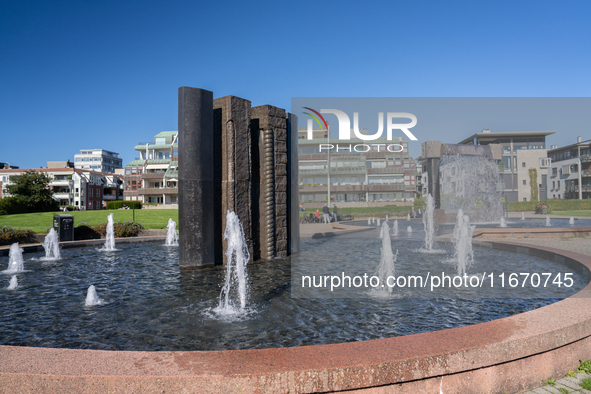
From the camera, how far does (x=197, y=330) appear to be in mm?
→ 4652

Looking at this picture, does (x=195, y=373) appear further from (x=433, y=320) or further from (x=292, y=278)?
(x=292, y=278)

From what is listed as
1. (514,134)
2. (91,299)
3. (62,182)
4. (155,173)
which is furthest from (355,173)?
(91,299)

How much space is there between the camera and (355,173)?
73.5 meters

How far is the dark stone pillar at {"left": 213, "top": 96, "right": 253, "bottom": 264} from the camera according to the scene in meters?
9.50

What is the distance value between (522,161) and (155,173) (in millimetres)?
72675

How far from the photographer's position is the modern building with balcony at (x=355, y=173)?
6756 cm

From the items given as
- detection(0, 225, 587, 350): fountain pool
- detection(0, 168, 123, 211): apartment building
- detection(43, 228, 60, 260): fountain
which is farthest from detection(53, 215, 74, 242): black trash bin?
detection(0, 168, 123, 211): apartment building

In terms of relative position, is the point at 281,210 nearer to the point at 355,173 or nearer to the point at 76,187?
the point at 355,173

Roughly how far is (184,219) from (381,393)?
7.00m

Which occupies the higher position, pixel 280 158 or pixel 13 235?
pixel 280 158

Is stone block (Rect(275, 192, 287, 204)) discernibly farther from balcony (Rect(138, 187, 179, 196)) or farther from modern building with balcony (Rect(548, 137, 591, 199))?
balcony (Rect(138, 187, 179, 196))

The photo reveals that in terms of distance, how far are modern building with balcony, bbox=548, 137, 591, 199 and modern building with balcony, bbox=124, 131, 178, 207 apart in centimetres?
6834

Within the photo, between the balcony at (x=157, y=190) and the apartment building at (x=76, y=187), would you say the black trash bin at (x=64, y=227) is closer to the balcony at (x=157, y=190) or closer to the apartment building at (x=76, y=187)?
the balcony at (x=157, y=190)

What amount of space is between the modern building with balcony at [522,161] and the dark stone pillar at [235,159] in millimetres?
66824
